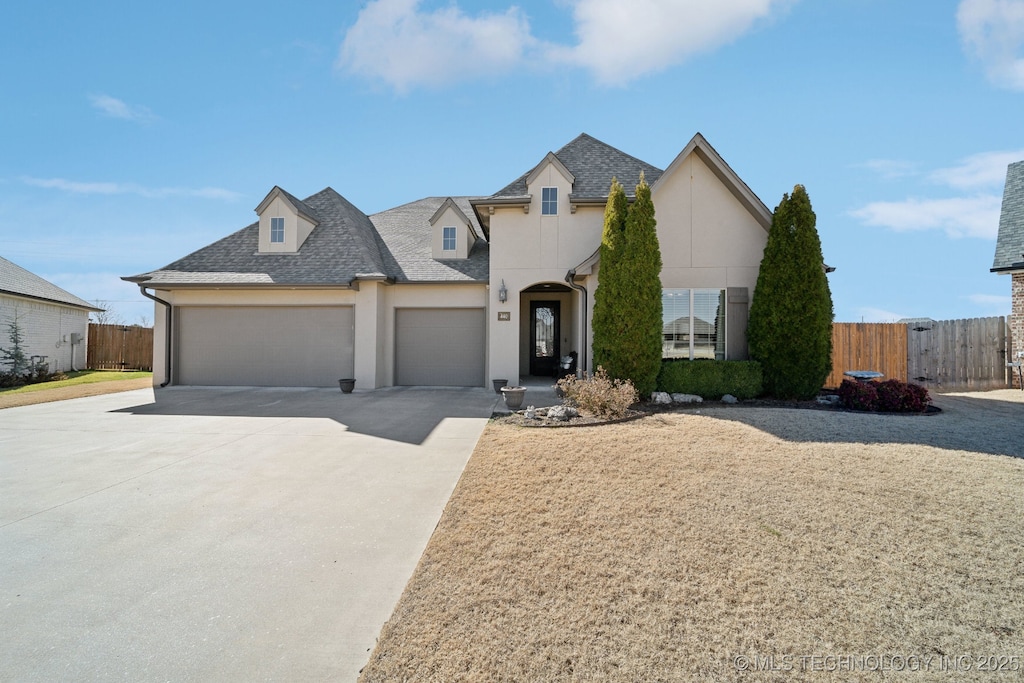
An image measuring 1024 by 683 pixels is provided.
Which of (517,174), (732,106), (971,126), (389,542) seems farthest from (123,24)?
(971,126)

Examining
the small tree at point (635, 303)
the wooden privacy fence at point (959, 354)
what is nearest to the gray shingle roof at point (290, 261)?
the small tree at point (635, 303)

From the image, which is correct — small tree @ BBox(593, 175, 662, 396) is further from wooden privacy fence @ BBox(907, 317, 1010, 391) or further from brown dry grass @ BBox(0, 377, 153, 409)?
brown dry grass @ BBox(0, 377, 153, 409)

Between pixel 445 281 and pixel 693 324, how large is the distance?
697 centimetres

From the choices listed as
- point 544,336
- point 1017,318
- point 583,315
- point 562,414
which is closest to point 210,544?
point 562,414

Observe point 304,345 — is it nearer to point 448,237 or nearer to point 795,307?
point 448,237

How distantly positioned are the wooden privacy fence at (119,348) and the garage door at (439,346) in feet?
51.0

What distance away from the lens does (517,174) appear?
45.9 feet

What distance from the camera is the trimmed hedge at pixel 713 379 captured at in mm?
10484

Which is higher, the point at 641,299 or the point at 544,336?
the point at 641,299

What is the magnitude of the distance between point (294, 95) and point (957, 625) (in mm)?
14330

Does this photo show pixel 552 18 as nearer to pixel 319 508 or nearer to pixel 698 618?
pixel 319 508

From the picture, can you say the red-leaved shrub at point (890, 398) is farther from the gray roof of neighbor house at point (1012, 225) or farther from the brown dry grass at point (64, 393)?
the brown dry grass at point (64, 393)

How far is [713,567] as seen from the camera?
3193mm

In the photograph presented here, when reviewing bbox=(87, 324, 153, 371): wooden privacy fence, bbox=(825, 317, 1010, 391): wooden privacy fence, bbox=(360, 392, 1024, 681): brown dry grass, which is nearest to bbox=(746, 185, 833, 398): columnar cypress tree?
bbox=(825, 317, 1010, 391): wooden privacy fence
